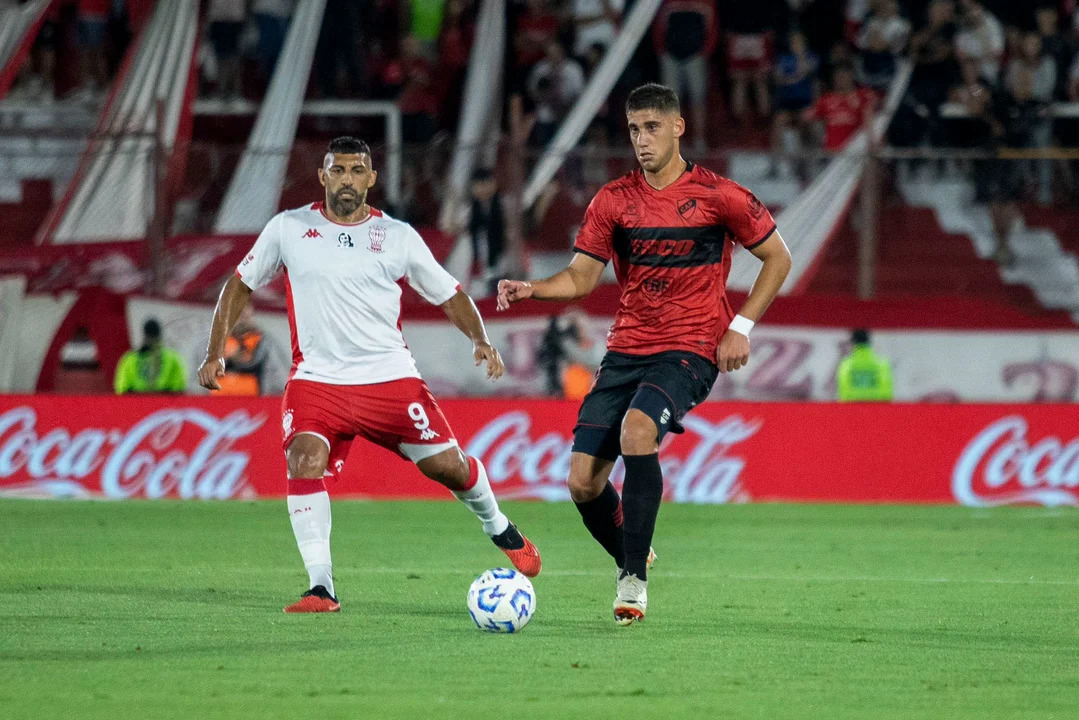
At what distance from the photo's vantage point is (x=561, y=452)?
15211mm

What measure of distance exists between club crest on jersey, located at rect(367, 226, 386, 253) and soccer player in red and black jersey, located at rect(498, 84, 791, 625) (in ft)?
2.91

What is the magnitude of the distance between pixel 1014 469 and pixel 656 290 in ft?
28.0

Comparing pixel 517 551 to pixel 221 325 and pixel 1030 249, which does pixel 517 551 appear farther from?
pixel 1030 249

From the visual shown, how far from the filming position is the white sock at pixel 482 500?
8133 mm

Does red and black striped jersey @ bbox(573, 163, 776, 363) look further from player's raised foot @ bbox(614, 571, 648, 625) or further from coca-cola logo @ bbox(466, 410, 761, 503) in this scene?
coca-cola logo @ bbox(466, 410, 761, 503)

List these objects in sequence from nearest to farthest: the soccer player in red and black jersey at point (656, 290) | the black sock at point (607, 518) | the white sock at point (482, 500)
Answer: the soccer player in red and black jersey at point (656, 290) → the black sock at point (607, 518) → the white sock at point (482, 500)

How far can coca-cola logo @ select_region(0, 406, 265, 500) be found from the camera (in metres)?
15.0

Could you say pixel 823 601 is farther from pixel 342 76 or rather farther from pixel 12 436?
pixel 342 76

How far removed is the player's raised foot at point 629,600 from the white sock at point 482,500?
42.8 inches

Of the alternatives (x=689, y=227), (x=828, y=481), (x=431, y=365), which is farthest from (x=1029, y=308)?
(x=689, y=227)

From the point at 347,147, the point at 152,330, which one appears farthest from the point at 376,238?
the point at 152,330

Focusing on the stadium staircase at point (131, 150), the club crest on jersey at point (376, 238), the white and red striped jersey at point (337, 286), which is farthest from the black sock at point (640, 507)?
the stadium staircase at point (131, 150)

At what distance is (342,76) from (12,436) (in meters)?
7.14

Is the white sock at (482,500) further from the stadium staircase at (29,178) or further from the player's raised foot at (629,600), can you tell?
the stadium staircase at (29,178)
